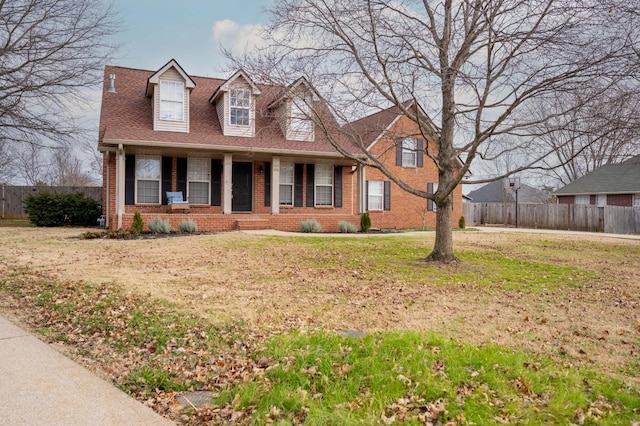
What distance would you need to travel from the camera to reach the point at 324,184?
19.0 m

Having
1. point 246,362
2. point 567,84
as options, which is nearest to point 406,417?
point 246,362

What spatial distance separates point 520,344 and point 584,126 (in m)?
5.30

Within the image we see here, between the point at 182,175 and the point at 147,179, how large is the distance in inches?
50.8

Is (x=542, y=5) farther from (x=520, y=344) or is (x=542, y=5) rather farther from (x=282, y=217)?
(x=282, y=217)

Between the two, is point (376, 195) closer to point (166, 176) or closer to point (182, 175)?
point (182, 175)

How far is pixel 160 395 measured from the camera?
11.3 feet

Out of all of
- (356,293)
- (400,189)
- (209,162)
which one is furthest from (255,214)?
(356,293)

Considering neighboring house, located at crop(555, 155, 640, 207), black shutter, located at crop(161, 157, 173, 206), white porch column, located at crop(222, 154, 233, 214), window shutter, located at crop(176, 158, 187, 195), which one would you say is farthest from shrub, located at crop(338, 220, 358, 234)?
neighboring house, located at crop(555, 155, 640, 207)

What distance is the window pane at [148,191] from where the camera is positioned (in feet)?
52.6

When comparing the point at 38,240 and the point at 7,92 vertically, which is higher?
the point at 7,92

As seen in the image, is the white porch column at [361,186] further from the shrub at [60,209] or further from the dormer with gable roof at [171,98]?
the shrub at [60,209]

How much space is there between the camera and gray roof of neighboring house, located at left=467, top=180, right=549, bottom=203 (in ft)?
142

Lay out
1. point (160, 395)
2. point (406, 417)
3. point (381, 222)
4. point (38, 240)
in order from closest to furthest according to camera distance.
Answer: point (406, 417), point (160, 395), point (38, 240), point (381, 222)

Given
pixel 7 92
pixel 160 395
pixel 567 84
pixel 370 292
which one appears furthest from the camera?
pixel 7 92
